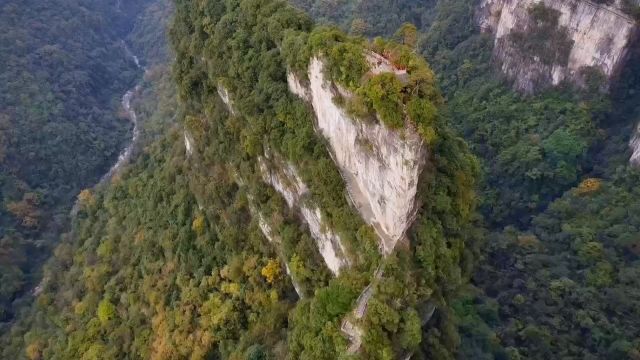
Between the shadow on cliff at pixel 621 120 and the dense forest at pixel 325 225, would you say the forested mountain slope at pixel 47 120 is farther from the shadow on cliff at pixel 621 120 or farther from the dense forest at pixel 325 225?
the shadow on cliff at pixel 621 120

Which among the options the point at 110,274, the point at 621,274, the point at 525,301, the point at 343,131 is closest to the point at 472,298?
the point at 525,301

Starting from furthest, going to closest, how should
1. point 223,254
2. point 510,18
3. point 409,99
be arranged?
point 510,18 → point 223,254 → point 409,99

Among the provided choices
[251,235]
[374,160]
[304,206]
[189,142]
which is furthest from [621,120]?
[189,142]

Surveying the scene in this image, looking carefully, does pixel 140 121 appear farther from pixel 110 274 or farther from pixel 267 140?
pixel 267 140

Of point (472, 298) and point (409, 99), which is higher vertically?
point (409, 99)

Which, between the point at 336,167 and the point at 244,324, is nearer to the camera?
the point at 336,167

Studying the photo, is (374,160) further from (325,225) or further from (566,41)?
(566,41)

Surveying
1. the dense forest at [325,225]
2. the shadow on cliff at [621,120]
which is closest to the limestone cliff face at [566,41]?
the shadow on cliff at [621,120]

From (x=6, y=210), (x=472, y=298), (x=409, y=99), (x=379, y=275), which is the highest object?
(x=409, y=99)
